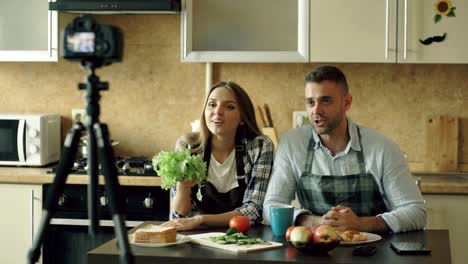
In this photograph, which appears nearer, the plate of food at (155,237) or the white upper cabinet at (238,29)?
the plate of food at (155,237)

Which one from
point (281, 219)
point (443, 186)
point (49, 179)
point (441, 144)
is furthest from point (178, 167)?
A: point (441, 144)

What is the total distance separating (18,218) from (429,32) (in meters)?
2.19

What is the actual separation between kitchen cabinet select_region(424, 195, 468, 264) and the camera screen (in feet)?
8.02

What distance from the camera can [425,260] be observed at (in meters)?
2.16

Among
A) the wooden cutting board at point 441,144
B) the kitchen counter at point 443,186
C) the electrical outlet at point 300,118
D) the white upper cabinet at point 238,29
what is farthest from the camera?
the electrical outlet at point 300,118

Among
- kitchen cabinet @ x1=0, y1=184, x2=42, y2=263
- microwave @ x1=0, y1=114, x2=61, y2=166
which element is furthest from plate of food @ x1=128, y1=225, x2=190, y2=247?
microwave @ x1=0, y1=114, x2=61, y2=166

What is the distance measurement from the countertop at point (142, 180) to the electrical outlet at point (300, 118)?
0.67 meters

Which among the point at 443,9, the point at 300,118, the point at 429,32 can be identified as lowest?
the point at 300,118

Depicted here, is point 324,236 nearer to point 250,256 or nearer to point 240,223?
point 250,256

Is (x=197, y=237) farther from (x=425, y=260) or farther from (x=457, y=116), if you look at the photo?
(x=457, y=116)

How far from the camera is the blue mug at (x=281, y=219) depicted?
2.47m

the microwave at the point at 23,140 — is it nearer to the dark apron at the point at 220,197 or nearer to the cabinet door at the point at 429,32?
the dark apron at the point at 220,197

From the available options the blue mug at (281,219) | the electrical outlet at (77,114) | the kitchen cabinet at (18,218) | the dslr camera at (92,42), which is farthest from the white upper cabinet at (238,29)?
the dslr camera at (92,42)

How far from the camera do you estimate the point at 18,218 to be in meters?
3.80
